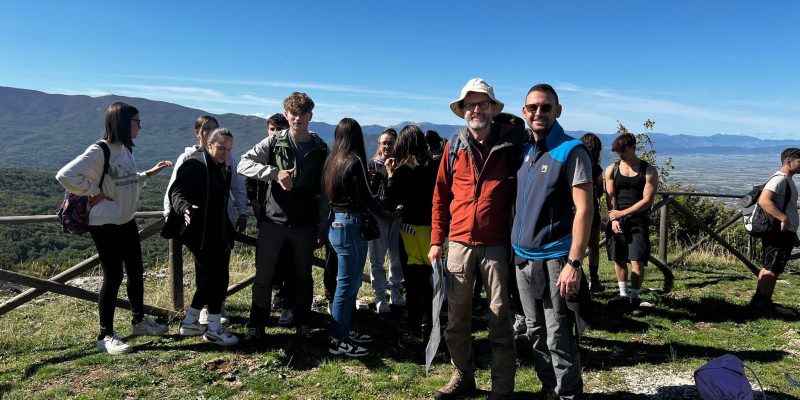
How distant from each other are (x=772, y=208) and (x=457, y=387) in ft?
14.7

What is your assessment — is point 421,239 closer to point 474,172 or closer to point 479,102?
point 474,172

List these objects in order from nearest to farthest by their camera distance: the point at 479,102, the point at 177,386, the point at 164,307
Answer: the point at 479,102 → the point at 177,386 → the point at 164,307

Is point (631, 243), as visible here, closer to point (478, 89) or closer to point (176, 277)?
point (478, 89)

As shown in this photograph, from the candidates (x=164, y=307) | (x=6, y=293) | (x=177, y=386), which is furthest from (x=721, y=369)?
(x=6, y=293)

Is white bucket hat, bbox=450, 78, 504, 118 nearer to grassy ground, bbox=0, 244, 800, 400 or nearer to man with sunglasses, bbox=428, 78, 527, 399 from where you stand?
man with sunglasses, bbox=428, 78, 527, 399

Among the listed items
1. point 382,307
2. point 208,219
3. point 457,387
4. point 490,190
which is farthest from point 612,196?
point 208,219

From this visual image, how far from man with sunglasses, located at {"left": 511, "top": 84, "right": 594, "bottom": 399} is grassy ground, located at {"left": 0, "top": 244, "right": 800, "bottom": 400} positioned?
76cm

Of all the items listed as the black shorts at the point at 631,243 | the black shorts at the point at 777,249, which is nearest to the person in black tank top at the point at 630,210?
the black shorts at the point at 631,243

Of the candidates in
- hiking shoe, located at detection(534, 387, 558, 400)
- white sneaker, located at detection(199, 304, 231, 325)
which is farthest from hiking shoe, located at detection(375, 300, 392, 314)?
hiking shoe, located at detection(534, 387, 558, 400)

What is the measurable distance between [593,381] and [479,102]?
2420mm

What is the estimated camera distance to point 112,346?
422 centimetres

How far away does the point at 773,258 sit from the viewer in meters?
5.66

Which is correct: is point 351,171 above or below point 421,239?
above

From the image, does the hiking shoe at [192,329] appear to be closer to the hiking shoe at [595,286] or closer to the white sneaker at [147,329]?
the white sneaker at [147,329]
